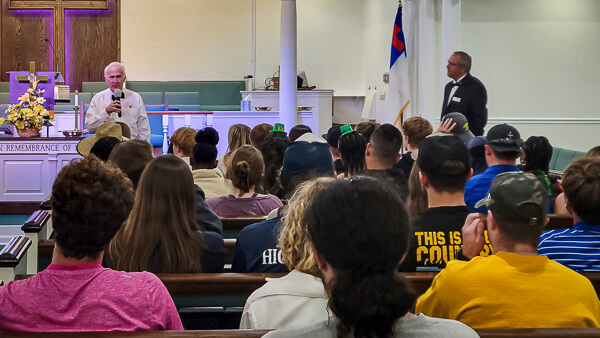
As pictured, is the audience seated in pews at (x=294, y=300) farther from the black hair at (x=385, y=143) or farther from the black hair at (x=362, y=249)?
the black hair at (x=385, y=143)

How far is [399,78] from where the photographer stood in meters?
9.65

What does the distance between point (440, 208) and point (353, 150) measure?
163cm

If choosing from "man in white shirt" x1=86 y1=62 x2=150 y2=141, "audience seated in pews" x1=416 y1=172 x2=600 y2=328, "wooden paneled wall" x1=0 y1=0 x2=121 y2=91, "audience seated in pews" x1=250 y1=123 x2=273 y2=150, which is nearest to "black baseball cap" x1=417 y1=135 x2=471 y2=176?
"audience seated in pews" x1=416 y1=172 x2=600 y2=328

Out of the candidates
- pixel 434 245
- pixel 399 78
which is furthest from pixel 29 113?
pixel 434 245

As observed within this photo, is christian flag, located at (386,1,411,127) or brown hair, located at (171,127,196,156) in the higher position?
christian flag, located at (386,1,411,127)

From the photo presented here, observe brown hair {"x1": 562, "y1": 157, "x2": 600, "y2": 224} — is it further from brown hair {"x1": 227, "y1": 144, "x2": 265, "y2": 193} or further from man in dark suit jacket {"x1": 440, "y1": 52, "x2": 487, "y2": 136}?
man in dark suit jacket {"x1": 440, "y1": 52, "x2": 487, "y2": 136}

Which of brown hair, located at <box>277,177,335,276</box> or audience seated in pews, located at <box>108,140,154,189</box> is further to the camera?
audience seated in pews, located at <box>108,140,154,189</box>

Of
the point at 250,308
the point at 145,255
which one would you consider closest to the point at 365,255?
the point at 250,308

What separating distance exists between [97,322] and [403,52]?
323 inches

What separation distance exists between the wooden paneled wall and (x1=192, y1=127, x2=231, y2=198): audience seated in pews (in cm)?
1015

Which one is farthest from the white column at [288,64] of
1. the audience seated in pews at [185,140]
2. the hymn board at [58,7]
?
the hymn board at [58,7]

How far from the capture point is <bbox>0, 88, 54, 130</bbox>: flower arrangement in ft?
25.3

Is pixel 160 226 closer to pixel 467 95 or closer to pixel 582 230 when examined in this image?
pixel 582 230

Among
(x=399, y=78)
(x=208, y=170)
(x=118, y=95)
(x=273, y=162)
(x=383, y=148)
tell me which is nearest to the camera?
(x=383, y=148)
